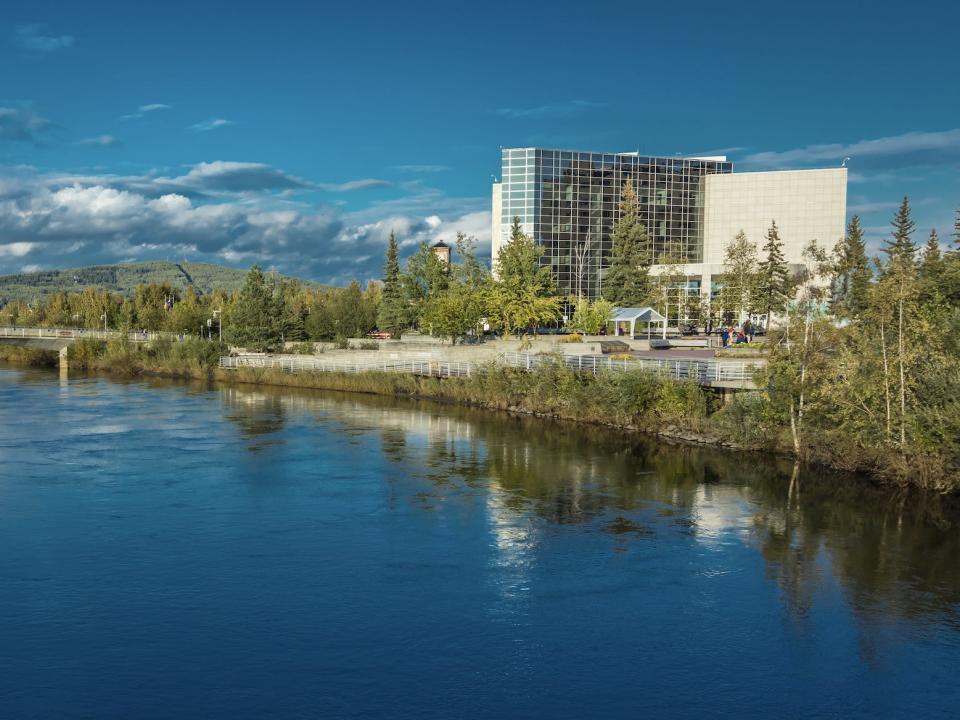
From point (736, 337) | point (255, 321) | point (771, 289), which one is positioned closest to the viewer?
point (736, 337)

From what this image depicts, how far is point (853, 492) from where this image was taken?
30406mm

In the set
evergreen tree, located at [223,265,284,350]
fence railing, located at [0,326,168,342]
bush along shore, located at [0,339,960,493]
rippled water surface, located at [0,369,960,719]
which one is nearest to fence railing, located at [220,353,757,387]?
bush along shore, located at [0,339,960,493]

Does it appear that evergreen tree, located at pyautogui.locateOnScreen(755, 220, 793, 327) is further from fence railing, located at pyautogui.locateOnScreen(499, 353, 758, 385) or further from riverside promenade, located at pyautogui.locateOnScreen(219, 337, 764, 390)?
fence railing, located at pyautogui.locateOnScreen(499, 353, 758, 385)

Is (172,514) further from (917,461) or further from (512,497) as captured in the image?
(917,461)

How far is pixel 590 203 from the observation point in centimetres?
10806

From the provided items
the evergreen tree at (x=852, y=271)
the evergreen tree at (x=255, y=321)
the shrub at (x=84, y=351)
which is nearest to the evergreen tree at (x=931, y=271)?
the evergreen tree at (x=852, y=271)

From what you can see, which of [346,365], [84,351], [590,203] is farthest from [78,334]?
[590,203]

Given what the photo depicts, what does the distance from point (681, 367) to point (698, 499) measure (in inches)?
606

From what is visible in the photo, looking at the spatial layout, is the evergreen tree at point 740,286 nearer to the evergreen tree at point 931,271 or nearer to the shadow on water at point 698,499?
the evergreen tree at point 931,271

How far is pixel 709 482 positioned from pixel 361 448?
15.3 meters

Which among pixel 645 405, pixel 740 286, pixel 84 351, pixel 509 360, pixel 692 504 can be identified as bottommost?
pixel 692 504

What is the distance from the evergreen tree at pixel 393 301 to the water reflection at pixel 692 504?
4452 centimetres

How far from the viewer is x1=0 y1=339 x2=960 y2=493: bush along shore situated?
3106 centimetres

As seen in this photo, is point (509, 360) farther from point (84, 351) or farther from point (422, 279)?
point (84, 351)
